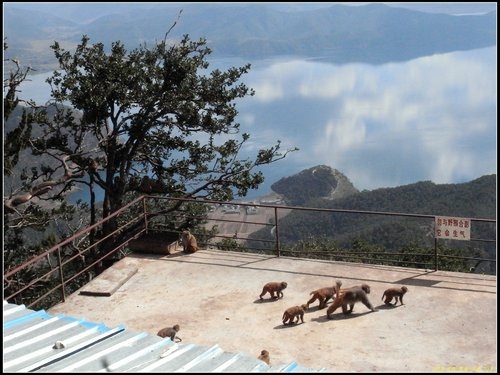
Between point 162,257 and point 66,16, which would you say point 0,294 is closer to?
point 162,257

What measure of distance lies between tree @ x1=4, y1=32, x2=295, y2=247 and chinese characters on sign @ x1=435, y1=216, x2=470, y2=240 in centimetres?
743

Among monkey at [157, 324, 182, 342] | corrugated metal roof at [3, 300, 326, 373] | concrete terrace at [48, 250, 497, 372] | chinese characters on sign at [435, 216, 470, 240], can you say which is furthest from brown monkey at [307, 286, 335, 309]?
corrugated metal roof at [3, 300, 326, 373]

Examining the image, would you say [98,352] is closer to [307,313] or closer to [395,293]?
[307,313]

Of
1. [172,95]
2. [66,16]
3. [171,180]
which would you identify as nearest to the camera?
[172,95]

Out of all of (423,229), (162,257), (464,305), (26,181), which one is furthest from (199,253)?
(423,229)

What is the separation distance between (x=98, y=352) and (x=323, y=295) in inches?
141

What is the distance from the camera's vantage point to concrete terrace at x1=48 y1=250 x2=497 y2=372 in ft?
21.6

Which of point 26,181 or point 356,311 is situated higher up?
point 26,181

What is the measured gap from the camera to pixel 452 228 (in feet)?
28.1

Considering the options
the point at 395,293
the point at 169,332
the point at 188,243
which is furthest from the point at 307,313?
the point at 188,243

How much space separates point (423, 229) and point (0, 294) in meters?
34.5

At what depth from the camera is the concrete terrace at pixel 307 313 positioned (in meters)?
6.59

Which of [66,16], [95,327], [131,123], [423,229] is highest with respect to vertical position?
[66,16]

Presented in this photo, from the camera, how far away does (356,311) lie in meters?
7.68
